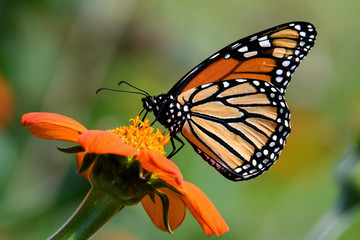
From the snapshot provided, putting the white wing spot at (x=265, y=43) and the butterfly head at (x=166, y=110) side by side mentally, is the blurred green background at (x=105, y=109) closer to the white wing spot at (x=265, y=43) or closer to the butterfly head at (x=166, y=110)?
the butterfly head at (x=166, y=110)

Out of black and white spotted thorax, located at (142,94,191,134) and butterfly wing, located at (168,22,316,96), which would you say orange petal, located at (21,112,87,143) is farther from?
butterfly wing, located at (168,22,316,96)

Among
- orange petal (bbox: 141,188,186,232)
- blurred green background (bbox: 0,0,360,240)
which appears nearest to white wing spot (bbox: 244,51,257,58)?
blurred green background (bbox: 0,0,360,240)

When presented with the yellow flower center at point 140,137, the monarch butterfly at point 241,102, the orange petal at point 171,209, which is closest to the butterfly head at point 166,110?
the monarch butterfly at point 241,102

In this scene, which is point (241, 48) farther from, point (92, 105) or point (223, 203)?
point (92, 105)

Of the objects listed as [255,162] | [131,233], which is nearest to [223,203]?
[131,233]

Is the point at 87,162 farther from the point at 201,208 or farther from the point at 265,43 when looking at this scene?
the point at 265,43

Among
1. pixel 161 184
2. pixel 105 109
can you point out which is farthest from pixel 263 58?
pixel 105 109
